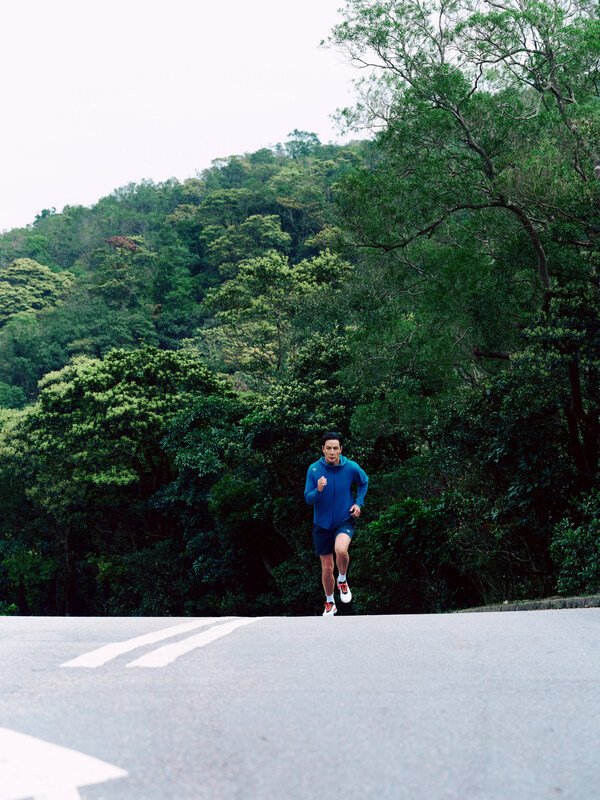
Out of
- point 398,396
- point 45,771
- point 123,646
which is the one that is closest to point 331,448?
point 123,646

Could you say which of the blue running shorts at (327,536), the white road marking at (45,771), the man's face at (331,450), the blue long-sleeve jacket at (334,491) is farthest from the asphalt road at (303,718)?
the blue running shorts at (327,536)

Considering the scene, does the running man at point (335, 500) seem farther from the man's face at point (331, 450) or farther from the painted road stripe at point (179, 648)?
the painted road stripe at point (179, 648)

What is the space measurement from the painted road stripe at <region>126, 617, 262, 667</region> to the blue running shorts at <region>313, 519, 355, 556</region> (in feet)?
10.6

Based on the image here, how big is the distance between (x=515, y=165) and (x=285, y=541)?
18.2 metres

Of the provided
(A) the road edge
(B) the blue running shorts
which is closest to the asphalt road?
(B) the blue running shorts

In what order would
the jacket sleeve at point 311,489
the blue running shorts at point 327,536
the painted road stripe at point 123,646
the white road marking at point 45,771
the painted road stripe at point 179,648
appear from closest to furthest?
the white road marking at point 45,771 < the painted road stripe at point 179,648 < the painted road stripe at point 123,646 < the jacket sleeve at point 311,489 < the blue running shorts at point 327,536

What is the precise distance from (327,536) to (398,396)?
578 inches

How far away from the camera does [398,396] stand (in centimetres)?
2566

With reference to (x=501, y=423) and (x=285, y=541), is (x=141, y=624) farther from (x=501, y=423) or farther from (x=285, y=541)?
(x=285, y=541)

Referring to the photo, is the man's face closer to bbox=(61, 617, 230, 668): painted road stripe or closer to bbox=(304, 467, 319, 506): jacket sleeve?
bbox=(304, 467, 319, 506): jacket sleeve

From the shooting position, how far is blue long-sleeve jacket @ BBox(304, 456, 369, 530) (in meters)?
10.9

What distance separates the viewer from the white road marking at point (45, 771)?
3.18 meters

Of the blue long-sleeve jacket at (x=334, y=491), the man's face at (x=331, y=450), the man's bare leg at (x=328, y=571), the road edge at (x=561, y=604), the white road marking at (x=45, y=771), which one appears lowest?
the road edge at (x=561, y=604)

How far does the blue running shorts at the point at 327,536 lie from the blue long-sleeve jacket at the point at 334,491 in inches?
2.1
